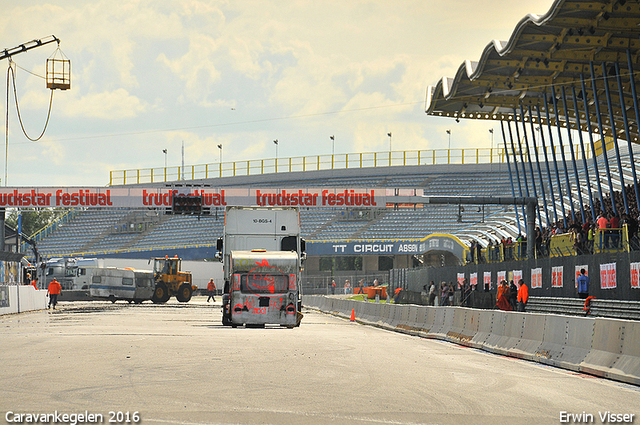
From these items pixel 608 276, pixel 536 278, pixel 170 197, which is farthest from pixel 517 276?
pixel 170 197

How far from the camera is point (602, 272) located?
928 inches

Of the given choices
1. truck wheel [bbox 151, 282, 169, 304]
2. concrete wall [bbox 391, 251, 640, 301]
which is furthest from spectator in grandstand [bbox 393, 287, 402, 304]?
truck wheel [bbox 151, 282, 169, 304]

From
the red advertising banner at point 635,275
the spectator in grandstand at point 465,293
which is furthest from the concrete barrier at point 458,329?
the spectator in grandstand at point 465,293

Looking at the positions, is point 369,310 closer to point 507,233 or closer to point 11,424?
point 507,233

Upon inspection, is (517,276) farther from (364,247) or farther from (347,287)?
(364,247)

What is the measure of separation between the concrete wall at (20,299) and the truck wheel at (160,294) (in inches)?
498

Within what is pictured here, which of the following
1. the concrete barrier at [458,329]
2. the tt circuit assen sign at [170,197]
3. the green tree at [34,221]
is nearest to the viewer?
the concrete barrier at [458,329]

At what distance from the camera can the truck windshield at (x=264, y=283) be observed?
2438 cm

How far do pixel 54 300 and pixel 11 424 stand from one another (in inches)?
1336

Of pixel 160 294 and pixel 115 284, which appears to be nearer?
pixel 115 284

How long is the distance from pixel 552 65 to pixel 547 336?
24.1m

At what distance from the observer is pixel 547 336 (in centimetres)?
1561

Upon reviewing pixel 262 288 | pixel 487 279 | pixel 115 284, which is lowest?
pixel 262 288

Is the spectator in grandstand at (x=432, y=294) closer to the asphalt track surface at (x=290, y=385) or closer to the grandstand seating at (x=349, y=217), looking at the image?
the asphalt track surface at (x=290, y=385)
